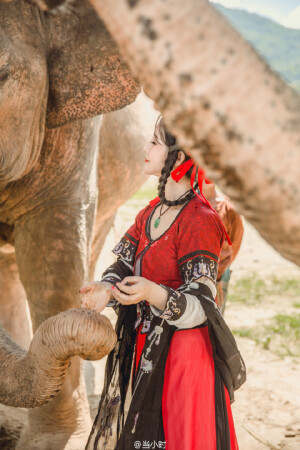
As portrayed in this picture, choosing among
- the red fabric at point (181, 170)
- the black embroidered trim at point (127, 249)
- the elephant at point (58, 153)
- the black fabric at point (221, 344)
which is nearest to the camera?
the black fabric at point (221, 344)

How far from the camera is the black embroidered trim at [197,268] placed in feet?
6.52

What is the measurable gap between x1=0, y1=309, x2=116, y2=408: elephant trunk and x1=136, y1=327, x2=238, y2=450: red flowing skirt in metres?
0.33

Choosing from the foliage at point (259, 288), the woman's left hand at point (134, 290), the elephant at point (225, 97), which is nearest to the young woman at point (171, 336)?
the woman's left hand at point (134, 290)

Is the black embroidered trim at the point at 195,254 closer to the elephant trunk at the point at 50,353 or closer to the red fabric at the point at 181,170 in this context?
the red fabric at the point at 181,170

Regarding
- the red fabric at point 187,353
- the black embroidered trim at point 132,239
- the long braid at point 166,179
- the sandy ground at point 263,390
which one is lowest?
the sandy ground at point 263,390

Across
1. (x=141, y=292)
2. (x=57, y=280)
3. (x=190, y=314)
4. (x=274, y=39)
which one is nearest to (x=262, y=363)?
(x=57, y=280)

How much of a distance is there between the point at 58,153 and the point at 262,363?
1952 mm

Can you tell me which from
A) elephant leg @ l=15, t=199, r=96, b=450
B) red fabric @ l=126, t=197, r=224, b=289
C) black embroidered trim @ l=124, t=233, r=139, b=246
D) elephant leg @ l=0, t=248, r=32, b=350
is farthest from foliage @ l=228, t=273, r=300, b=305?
red fabric @ l=126, t=197, r=224, b=289

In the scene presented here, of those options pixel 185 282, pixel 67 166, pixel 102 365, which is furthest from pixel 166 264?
pixel 102 365

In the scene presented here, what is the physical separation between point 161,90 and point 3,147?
5.00 ft

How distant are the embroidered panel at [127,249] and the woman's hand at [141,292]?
361 mm

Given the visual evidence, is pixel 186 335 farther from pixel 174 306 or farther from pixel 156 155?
pixel 156 155

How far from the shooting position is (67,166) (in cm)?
304

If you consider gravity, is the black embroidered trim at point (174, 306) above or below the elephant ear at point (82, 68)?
below
